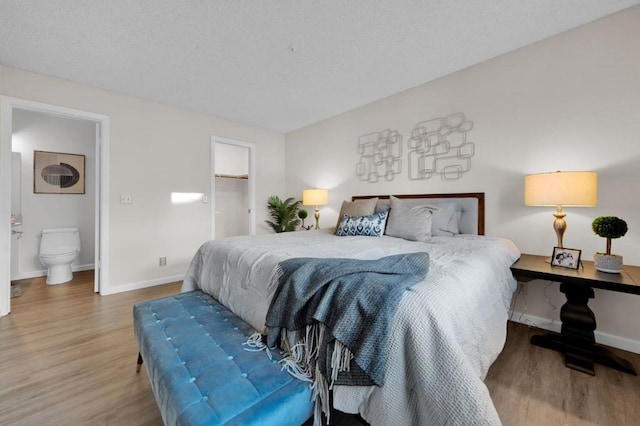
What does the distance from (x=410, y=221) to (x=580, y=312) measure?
4.18 ft

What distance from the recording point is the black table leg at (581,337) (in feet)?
5.41

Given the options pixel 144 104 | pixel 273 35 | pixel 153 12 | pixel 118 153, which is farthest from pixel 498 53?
pixel 118 153

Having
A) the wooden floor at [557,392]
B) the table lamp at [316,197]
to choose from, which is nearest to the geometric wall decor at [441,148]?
the table lamp at [316,197]

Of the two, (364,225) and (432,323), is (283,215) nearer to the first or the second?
(364,225)

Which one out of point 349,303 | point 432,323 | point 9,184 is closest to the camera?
point 432,323

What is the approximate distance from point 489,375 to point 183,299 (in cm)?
207

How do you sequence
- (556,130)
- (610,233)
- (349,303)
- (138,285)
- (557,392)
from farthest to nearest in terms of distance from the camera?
1. (138,285)
2. (556,130)
3. (610,233)
4. (557,392)
5. (349,303)

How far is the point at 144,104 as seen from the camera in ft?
10.8

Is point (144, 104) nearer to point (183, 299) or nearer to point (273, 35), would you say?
point (273, 35)

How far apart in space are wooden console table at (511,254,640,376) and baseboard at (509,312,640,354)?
0.37 feet

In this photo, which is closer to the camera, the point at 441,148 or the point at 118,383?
the point at 118,383

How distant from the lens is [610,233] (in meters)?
1.65

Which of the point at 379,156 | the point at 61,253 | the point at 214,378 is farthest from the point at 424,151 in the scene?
the point at 61,253

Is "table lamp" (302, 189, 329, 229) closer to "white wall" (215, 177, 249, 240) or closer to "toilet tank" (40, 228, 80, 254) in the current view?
"white wall" (215, 177, 249, 240)
